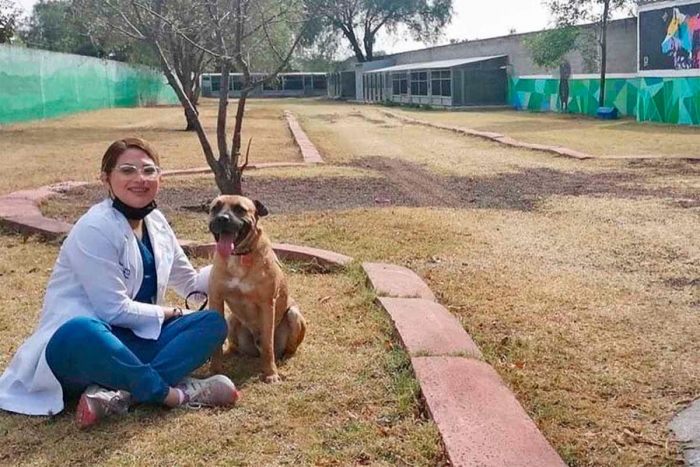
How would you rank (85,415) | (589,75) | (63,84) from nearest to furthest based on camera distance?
(85,415), (589,75), (63,84)

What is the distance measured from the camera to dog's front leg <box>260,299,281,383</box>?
3832mm

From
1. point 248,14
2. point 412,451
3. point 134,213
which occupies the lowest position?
Answer: point 412,451

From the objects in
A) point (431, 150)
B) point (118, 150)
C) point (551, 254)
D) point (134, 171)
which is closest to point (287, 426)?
point (134, 171)

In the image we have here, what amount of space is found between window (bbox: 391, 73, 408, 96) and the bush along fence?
769 cm

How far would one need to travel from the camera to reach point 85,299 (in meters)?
3.50

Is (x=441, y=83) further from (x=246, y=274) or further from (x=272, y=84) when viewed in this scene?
(x=246, y=274)

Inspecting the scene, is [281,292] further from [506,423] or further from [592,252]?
[592,252]

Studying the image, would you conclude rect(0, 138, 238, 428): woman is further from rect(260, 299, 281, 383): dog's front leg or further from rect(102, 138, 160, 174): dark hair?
rect(260, 299, 281, 383): dog's front leg

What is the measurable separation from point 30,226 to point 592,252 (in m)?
4.48

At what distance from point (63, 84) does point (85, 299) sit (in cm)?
3131

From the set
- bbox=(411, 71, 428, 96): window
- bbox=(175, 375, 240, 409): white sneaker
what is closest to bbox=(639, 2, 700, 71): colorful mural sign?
bbox=(411, 71, 428, 96): window

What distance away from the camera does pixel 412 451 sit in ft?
9.94

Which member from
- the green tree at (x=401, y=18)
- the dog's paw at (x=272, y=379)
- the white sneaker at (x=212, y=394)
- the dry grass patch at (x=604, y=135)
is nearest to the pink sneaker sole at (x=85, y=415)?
the white sneaker at (x=212, y=394)

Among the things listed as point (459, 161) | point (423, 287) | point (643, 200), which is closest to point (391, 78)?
point (459, 161)
